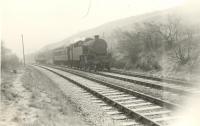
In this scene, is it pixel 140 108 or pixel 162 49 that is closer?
pixel 140 108

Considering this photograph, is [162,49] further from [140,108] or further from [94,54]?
[140,108]

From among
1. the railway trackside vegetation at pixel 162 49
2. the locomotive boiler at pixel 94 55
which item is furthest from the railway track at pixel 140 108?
the locomotive boiler at pixel 94 55

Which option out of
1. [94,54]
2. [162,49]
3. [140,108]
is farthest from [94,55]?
[140,108]

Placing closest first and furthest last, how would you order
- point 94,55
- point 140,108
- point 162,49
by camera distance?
point 140,108 < point 162,49 < point 94,55

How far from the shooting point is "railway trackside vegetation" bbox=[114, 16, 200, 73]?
68.0 feet

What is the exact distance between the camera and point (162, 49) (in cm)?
2503

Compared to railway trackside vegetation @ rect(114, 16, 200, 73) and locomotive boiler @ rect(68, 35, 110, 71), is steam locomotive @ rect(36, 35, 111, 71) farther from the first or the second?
railway trackside vegetation @ rect(114, 16, 200, 73)

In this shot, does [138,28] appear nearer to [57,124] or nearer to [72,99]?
[72,99]

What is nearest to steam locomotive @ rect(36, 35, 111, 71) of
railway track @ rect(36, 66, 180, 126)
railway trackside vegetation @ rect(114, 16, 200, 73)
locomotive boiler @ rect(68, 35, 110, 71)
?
locomotive boiler @ rect(68, 35, 110, 71)

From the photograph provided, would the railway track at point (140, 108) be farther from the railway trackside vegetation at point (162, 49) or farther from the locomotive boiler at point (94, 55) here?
the locomotive boiler at point (94, 55)

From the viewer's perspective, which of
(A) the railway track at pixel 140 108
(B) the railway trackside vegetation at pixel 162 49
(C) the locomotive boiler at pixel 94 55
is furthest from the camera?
(C) the locomotive boiler at pixel 94 55

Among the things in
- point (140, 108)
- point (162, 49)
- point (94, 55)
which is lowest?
point (140, 108)

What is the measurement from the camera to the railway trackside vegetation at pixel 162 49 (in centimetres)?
2072

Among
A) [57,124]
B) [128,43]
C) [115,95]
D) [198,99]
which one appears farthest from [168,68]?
[57,124]
